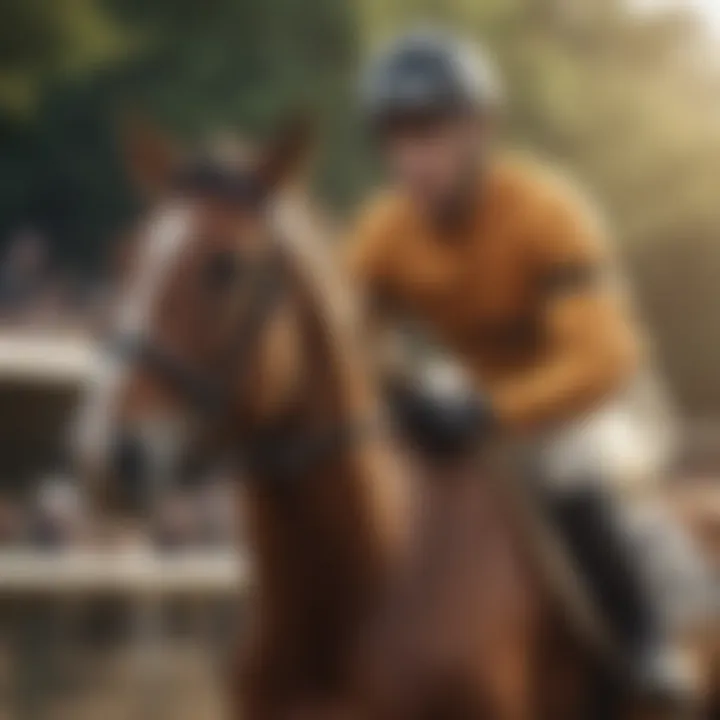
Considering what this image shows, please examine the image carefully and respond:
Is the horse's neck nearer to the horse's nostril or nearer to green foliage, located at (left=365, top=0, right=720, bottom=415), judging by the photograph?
the horse's nostril

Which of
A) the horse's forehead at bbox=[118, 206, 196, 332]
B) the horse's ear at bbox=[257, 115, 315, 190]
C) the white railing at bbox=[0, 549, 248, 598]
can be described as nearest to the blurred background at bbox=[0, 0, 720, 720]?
the white railing at bbox=[0, 549, 248, 598]

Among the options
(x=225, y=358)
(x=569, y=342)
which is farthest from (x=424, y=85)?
(x=225, y=358)

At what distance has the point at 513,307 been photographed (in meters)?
1.72

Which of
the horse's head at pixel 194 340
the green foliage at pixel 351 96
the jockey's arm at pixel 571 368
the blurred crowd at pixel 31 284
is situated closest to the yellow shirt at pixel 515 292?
the jockey's arm at pixel 571 368

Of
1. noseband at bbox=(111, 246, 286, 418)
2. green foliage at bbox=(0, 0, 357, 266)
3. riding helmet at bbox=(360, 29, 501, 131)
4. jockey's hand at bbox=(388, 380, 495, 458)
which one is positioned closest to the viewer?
noseband at bbox=(111, 246, 286, 418)

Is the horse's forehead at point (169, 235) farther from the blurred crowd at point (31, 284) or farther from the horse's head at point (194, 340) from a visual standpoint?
the blurred crowd at point (31, 284)

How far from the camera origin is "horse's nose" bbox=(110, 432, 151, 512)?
1492 mm

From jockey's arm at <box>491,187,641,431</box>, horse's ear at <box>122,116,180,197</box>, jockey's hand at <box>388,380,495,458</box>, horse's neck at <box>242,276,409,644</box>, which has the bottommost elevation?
horse's neck at <box>242,276,409,644</box>

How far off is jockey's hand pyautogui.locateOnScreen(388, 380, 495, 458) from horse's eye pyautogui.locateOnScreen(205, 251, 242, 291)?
0.69ft

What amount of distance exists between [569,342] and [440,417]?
165 millimetres

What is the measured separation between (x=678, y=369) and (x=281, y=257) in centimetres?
60

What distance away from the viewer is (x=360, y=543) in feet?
5.22

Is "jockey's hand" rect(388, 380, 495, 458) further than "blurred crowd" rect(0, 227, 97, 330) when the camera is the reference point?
No

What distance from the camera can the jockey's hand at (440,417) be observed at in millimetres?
1600
